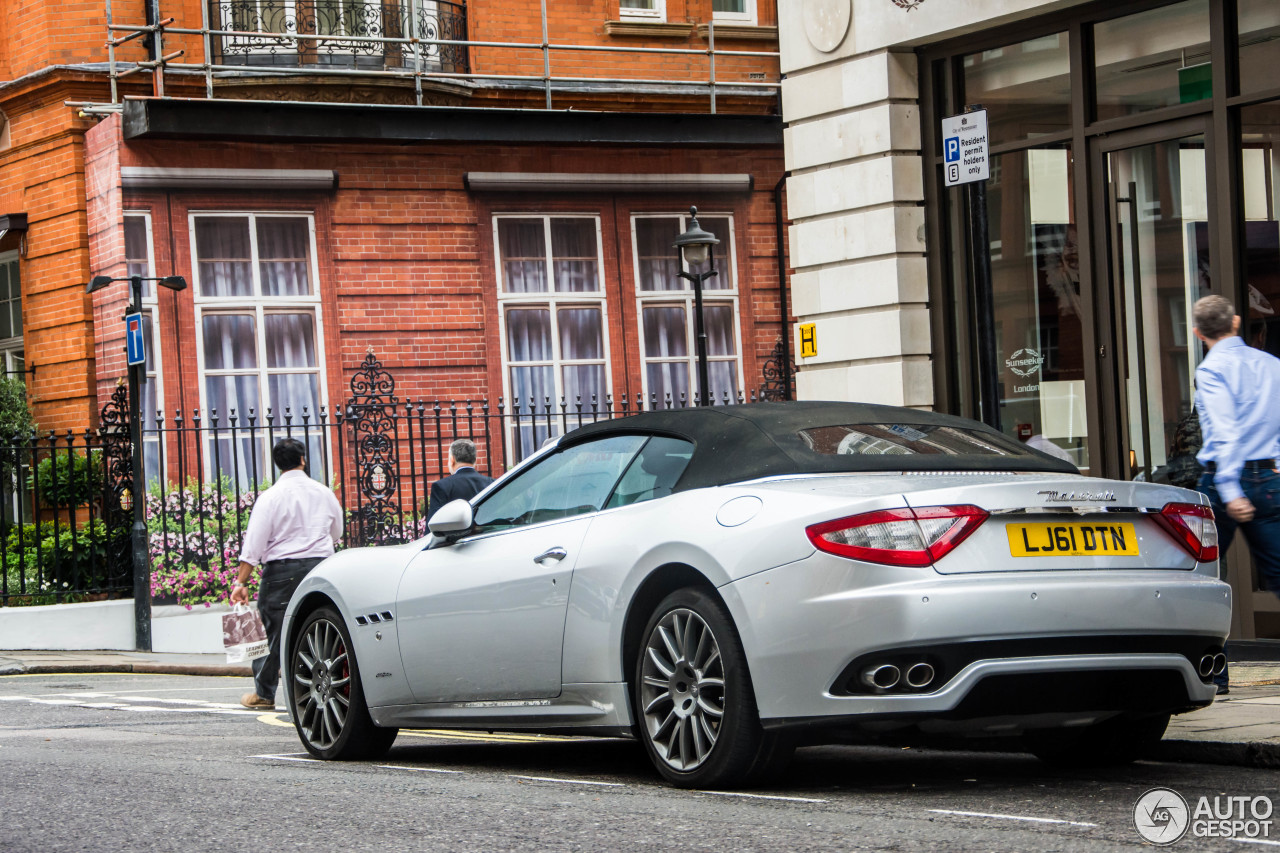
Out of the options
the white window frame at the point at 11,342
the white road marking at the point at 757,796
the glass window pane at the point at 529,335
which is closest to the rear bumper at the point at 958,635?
the white road marking at the point at 757,796

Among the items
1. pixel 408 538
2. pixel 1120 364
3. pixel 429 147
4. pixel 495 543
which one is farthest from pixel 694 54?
pixel 495 543

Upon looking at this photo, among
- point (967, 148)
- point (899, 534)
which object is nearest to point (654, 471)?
point (899, 534)

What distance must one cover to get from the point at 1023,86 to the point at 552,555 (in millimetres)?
6837

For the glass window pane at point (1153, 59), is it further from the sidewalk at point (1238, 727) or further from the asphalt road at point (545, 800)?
the asphalt road at point (545, 800)

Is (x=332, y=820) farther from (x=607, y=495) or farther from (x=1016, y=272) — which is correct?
(x=1016, y=272)

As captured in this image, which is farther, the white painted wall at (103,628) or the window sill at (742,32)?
the window sill at (742,32)

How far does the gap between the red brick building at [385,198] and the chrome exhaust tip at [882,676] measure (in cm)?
1386

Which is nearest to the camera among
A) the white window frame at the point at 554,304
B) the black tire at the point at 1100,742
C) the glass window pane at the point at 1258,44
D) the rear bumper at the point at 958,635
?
the rear bumper at the point at 958,635

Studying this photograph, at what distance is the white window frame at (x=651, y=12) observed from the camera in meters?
21.5

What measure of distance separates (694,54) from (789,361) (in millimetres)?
4038

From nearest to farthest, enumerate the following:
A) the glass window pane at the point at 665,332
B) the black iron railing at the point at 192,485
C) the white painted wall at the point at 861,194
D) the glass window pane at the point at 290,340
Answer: the white painted wall at the point at 861,194, the black iron railing at the point at 192,485, the glass window pane at the point at 290,340, the glass window pane at the point at 665,332

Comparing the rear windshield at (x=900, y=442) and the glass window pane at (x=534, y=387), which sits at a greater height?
the glass window pane at (x=534, y=387)

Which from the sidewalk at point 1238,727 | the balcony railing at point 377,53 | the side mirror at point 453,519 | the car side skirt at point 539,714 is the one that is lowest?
the sidewalk at point 1238,727

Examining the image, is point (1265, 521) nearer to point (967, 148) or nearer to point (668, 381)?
point (967, 148)
